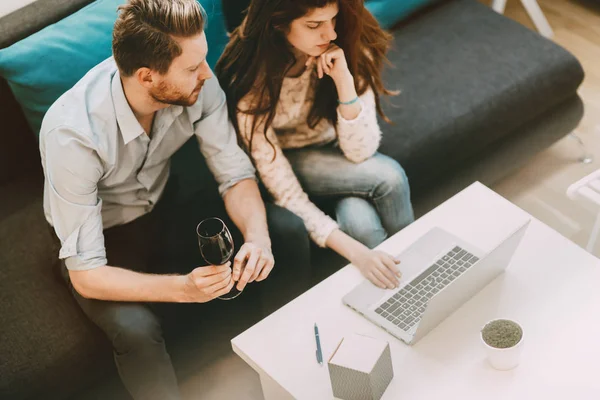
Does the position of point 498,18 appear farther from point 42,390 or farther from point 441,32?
point 42,390

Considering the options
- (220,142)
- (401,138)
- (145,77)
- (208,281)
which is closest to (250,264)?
(208,281)

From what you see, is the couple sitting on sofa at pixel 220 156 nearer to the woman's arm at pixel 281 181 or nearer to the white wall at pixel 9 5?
the woman's arm at pixel 281 181

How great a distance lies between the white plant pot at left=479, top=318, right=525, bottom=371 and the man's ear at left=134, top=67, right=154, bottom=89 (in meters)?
0.90

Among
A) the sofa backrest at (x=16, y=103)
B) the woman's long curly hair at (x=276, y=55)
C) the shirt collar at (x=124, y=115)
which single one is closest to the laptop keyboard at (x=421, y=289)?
the woman's long curly hair at (x=276, y=55)

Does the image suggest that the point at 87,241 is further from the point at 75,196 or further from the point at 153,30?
the point at 153,30

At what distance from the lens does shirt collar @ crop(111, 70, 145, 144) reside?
1683 mm

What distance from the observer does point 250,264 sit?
1.69 m

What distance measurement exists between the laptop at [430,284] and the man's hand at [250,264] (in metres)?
0.23

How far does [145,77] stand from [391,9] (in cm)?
115

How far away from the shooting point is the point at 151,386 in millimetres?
1791

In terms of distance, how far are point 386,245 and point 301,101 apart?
1.65 feet

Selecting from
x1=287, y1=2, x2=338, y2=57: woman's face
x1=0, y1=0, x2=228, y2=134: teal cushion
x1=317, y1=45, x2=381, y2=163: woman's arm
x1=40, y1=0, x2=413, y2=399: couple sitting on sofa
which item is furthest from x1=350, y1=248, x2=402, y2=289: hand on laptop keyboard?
x1=0, y1=0, x2=228, y2=134: teal cushion

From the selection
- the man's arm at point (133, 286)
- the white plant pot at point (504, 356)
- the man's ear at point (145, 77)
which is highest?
the man's ear at point (145, 77)

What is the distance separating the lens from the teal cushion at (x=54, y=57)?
1.84 meters
